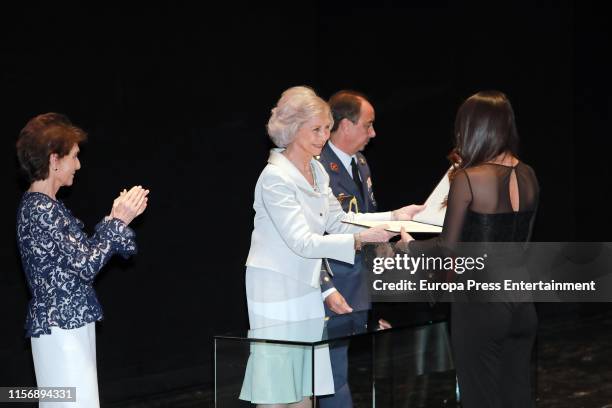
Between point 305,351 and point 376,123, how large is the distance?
409 cm

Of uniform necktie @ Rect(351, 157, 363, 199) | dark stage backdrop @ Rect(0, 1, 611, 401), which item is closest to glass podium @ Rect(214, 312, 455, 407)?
uniform necktie @ Rect(351, 157, 363, 199)

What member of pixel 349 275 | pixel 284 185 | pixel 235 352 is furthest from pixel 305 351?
pixel 349 275

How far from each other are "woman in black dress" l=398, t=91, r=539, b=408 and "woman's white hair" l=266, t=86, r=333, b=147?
0.64m

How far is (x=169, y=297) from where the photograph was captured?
5.91 metres

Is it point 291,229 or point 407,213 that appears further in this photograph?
point 407,213

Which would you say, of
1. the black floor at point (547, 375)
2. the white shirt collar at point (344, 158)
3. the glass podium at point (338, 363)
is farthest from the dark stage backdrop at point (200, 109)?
the glass podium at point (338, 363)

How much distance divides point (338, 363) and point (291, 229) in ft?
1.76

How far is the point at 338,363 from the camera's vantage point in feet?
12.0

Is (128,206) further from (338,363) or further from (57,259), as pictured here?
(338,363)

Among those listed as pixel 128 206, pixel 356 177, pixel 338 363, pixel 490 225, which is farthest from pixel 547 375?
pixel 128 206

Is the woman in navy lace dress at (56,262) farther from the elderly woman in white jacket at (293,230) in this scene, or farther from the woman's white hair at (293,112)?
the woman's white hair at (293,112)

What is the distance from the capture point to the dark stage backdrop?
205 inches

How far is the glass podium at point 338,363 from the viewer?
3369mm

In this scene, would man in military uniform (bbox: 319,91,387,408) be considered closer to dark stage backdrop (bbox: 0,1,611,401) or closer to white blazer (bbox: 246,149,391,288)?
white blazer (bbox: 246,149,391,288)
